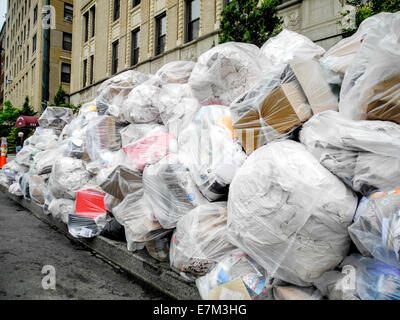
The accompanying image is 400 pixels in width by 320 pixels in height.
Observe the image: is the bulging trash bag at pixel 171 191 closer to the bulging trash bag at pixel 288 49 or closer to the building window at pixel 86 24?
the bulging trash bag at pixel 288 49

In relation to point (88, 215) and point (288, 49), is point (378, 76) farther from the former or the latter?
point (88, 215)

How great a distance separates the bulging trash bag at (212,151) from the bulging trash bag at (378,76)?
803 mm

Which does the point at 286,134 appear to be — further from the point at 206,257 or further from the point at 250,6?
the point at 250,6

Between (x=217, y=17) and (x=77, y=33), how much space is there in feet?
42.5

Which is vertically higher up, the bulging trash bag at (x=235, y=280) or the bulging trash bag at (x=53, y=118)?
the bulging trash bag at (x=53, y=118)

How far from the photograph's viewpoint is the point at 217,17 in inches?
388

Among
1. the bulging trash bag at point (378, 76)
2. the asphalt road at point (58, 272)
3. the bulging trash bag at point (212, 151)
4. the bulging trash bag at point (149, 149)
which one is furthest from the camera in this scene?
the bulging trash bag at point (149, 149)

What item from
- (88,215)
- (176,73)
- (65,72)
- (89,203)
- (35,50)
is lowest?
(88,215)

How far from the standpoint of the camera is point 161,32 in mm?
12938

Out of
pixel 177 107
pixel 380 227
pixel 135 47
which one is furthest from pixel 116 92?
pixel 135 47

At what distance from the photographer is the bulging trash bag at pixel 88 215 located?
329cm

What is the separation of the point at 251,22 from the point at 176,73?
1771mm

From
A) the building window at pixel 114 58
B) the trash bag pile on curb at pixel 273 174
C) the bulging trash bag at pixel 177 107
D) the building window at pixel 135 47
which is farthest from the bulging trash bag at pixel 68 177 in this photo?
the building window at pixel 114 58

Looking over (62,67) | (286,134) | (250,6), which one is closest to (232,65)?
(286,134)
